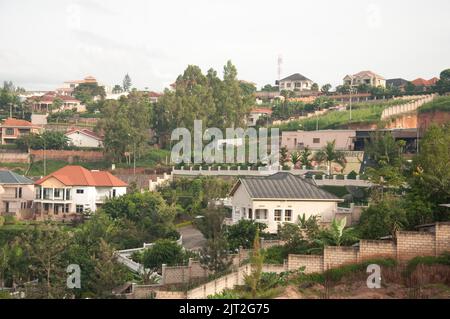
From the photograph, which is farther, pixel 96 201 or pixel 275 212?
pixel 96 201

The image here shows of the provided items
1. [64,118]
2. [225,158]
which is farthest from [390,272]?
[64,118]

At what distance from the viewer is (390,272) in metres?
31.9

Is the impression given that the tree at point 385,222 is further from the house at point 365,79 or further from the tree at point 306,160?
the house at point 365,79

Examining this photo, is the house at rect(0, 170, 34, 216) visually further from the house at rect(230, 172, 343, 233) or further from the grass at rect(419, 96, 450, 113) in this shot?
the grass at rect(419, 96, 450, 113)

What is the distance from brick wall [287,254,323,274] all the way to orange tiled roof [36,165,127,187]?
35690mm

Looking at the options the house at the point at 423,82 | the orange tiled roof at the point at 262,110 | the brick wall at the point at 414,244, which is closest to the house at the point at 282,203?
the brick wall at the point at 414,244

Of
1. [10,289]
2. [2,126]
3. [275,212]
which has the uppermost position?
[2,126]

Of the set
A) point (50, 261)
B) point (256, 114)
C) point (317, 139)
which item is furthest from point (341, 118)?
point (50, 261)

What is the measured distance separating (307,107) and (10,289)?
202ft

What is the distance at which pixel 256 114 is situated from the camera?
103125mm

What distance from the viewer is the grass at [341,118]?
87.5 m

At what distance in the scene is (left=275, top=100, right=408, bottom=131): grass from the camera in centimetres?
8748

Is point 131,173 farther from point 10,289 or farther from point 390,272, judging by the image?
point 390,272

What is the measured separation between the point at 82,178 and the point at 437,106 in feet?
120
